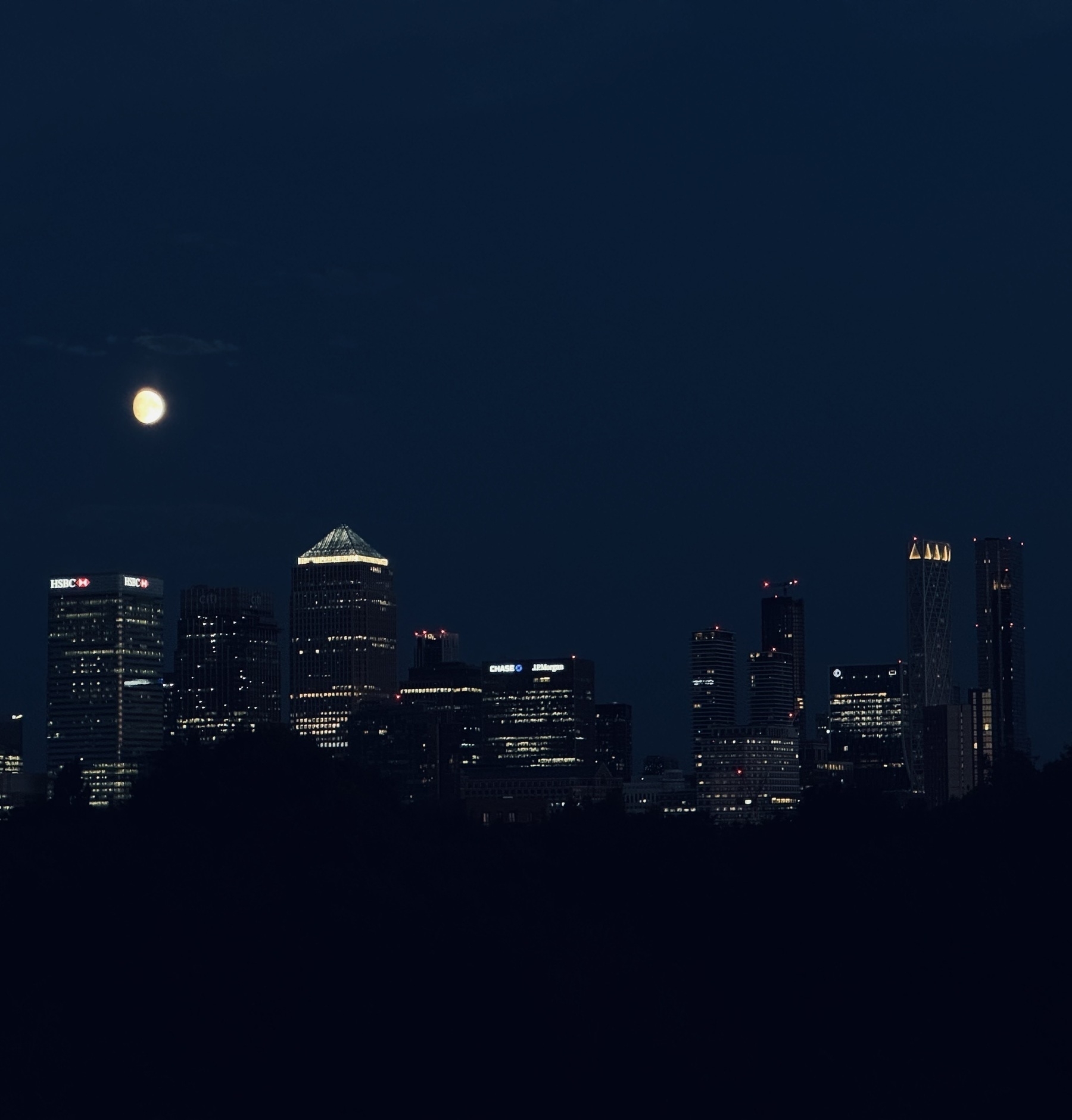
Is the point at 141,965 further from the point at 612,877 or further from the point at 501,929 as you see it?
the point at 612,877

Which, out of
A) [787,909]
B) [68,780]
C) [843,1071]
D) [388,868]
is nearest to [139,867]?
[388,868]

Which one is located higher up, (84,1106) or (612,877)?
(612,877)

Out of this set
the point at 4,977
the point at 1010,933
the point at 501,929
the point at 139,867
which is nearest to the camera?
the point at 1010,933

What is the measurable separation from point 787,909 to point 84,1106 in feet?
52.8

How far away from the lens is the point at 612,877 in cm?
5278

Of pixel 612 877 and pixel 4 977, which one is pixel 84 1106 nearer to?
pixel 4 977

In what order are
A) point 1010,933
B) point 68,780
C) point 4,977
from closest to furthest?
point 1010,933
point 4,977
point 68,780

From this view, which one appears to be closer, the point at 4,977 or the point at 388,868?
the point at 4,977

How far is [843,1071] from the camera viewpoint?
38625 millimetres

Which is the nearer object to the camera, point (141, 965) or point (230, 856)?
point (141, 965)

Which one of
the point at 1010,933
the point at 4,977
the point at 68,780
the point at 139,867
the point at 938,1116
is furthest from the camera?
the point at 68,780

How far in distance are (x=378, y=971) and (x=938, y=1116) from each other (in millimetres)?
14279

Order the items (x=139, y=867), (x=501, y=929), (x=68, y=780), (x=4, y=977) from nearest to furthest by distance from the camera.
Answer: (x=501, y=929) → (x=4, y=977) → (x=139, y=867) → (x=68, y=780)

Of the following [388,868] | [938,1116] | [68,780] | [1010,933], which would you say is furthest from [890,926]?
[68,780]
